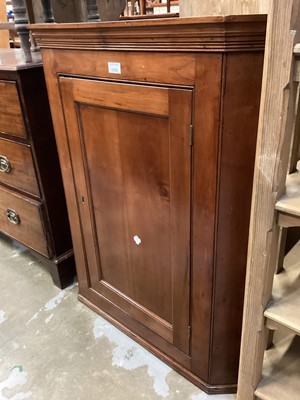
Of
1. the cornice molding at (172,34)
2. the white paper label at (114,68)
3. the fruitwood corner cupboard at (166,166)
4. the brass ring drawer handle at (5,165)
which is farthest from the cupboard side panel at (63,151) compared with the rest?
the brass ring drawer handle at (5,165)

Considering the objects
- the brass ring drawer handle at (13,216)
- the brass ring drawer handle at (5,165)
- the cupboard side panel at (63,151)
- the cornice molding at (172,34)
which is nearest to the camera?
the cornice molding at (172,34)

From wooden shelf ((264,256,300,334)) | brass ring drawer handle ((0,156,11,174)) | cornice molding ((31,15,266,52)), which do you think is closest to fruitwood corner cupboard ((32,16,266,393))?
cornice molding ((31,15,266,52))

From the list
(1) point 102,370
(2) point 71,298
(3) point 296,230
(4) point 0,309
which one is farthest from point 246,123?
(4) point 0,309

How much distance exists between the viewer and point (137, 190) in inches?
44.8

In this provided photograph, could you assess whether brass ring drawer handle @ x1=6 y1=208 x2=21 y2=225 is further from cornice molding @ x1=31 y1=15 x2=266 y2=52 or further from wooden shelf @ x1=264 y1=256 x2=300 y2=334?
wooden shelf @ x1=264 y1=256 x2=300 y2=334

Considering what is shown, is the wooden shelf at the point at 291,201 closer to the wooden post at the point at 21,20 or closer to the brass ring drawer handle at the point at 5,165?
the wooden post at the point at 21,20

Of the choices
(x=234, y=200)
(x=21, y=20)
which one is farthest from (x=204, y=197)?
(x=21, y=20)

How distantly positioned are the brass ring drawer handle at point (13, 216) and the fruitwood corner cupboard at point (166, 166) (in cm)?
44

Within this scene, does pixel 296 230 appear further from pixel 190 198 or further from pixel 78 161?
pixel 78 161

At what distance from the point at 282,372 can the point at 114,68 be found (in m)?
0.94

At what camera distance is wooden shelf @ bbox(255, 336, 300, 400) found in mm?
887

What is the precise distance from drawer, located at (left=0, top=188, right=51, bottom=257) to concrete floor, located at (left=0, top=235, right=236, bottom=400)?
248 mm

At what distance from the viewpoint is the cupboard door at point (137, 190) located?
97cm

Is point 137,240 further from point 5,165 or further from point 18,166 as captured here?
point 5,165
